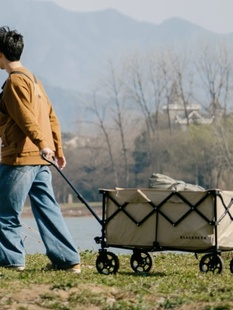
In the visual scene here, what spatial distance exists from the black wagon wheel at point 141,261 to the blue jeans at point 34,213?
29.2 inches

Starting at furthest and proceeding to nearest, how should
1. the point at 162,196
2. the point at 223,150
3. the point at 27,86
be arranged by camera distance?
the point at 223,150
the point at 162,196
the point at 27,86

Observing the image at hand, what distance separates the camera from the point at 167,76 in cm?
7250

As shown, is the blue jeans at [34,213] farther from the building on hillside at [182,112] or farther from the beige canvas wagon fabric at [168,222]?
the building on hillside at [182,112]

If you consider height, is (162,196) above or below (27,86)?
below

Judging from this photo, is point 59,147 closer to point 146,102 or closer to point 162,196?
point 162,196

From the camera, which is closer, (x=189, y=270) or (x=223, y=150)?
(x=189, y=270)

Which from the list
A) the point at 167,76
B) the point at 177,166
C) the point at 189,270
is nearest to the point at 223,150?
the point at 177,166

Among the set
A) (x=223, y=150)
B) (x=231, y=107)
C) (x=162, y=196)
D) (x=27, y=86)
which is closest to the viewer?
(x=27, y=86)

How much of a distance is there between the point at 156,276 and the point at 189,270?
2.90ft

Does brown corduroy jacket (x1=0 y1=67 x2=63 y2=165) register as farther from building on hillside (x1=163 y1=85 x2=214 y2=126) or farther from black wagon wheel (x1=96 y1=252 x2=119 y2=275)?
building on hillside (x1=163 y1=85 x2=214 y2=126)

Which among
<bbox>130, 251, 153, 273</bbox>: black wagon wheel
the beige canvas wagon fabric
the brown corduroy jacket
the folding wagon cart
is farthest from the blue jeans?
<bbox>130, 251, 153, 273</bbox>: black wagon wheel

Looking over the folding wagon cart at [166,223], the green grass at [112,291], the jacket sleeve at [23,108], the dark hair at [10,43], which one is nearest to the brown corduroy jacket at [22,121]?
the jacket sleeve at [23,108]

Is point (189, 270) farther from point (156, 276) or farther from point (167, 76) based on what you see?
point (167, 76)

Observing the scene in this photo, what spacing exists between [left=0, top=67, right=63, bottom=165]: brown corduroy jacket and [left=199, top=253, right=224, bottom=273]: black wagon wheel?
153cm
